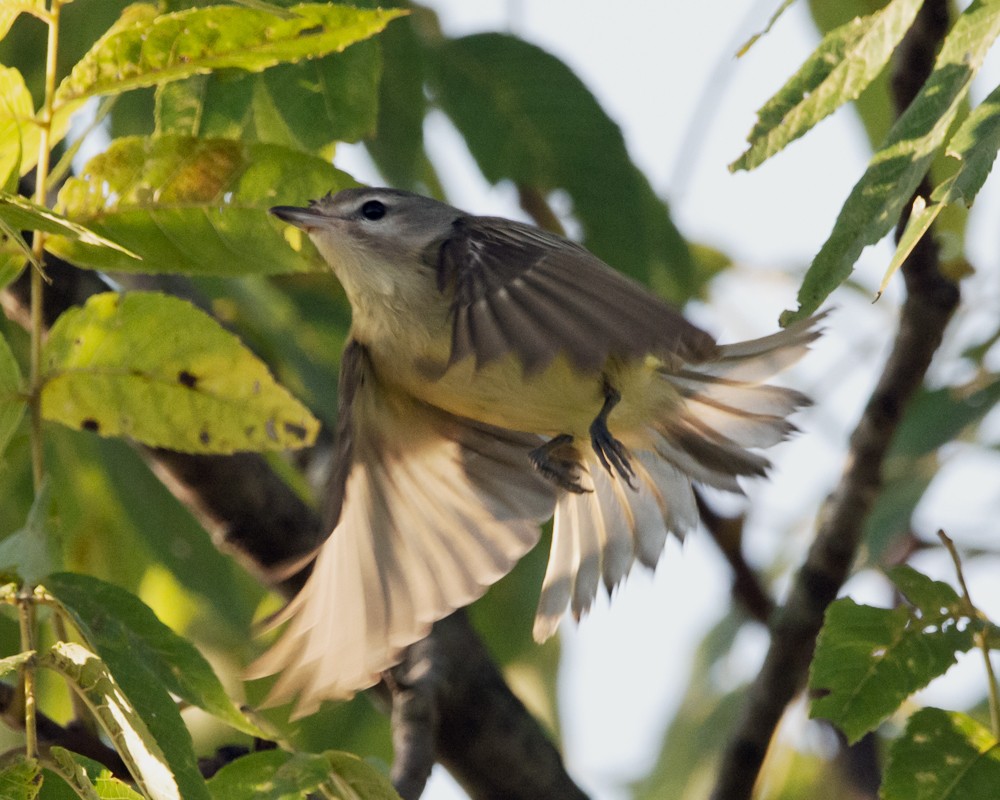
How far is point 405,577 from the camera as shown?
2994mm

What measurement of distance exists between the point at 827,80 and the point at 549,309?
2.02 ft

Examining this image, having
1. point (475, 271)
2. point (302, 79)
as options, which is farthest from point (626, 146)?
point (302, 79)

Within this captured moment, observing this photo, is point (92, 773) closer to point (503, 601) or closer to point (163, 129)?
point (163, 129)

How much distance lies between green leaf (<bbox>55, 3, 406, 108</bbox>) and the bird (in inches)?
21.6

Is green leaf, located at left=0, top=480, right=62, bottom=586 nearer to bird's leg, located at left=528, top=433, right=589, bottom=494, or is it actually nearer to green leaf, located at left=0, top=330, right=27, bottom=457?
green leaf, located at left=0, top=330, right=27, bottom=457

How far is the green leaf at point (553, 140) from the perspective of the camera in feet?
10.3

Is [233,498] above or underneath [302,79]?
underneath

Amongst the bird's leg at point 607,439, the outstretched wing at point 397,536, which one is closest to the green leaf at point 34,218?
the outstretched wing at point 397,536

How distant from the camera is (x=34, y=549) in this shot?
1.98 m

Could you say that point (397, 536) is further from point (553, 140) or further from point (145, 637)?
point (145, 637)

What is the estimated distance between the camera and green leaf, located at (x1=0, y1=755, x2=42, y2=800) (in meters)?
1.68

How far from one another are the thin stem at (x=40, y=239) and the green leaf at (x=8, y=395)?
38mm

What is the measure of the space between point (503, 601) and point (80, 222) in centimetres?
182

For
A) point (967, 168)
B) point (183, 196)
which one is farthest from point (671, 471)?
point (967, 168)
